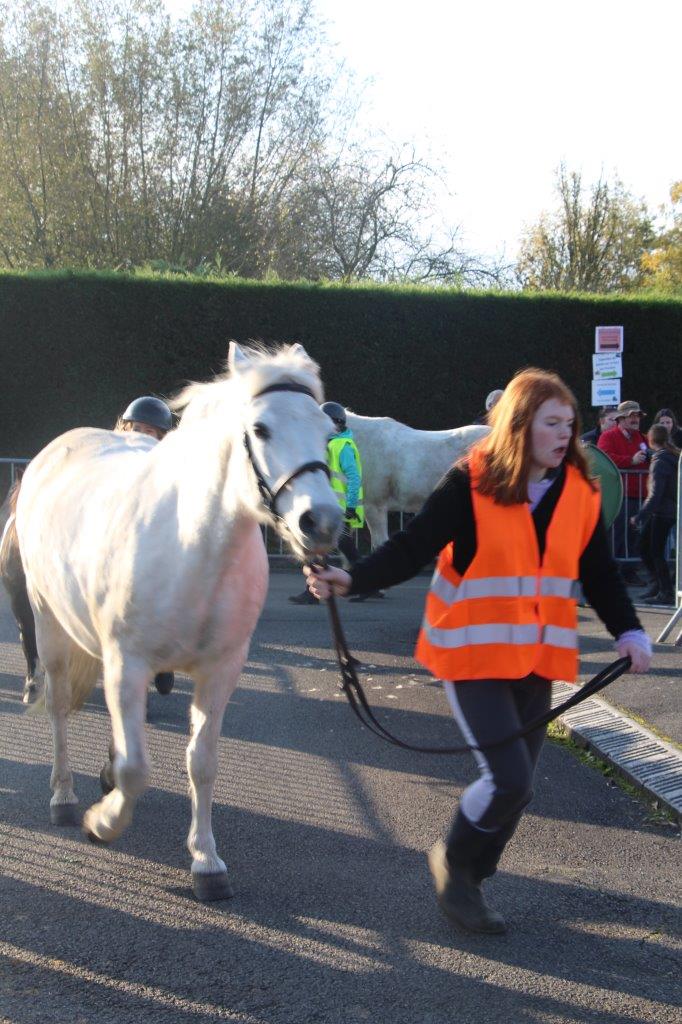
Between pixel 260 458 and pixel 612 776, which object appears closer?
pixel 260 458

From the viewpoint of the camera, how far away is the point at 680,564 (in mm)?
10242

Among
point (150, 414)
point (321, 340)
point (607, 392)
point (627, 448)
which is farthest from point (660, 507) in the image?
point (150, 414)

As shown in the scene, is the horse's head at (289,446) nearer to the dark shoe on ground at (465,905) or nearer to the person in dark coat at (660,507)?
the dark shoe on ground at (465,905)

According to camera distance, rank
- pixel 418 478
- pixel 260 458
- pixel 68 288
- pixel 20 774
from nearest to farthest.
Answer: pixel 260 458
pixel 20 774
pixel 418 478
pixel 68 288

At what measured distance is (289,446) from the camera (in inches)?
143

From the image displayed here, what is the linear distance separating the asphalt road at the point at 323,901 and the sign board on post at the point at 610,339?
10.5 metres

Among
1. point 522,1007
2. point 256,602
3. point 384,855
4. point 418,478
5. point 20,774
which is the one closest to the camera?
point 522,1007

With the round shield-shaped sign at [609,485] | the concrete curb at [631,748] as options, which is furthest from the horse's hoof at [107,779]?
the round shield-shaped sign at [609,485]

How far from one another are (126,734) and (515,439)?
183cm

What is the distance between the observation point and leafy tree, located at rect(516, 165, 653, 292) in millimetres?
37812

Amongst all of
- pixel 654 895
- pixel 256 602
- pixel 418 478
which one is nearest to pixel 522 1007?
pixel 654 895

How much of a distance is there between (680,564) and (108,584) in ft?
23.2

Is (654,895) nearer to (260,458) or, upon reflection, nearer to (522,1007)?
(522,1007)

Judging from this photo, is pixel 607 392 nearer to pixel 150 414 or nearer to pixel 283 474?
pixel 150 414
